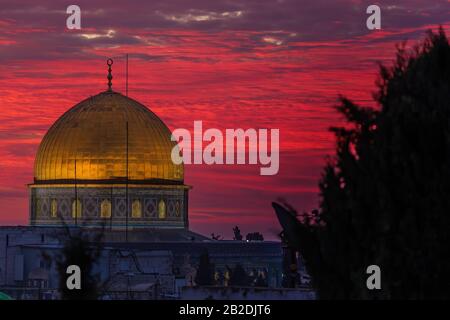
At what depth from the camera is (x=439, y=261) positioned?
31.3 metres

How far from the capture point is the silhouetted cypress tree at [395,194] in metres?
31.5

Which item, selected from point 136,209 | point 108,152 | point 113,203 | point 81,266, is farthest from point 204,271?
point 81,266

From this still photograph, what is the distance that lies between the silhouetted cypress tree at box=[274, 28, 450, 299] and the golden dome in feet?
245

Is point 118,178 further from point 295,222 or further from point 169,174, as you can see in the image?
point 295,222

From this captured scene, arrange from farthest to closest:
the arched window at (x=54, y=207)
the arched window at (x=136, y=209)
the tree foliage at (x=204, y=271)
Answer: the arched window at (x=136, y=209) < the arched window at (x=54, y=207) < the tree foliage at (x=204, y=271)

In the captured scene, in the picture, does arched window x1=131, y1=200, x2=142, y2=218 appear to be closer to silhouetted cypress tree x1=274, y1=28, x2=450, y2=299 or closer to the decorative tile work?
the decorative tile work

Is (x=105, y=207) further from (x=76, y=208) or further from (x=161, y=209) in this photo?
(x=161, y=209)

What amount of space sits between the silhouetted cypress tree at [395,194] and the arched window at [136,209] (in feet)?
246

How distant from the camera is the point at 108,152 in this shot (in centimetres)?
10806

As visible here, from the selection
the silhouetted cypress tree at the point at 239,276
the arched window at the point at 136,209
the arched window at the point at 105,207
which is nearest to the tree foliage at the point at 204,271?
the silhouetted cypress tree at the point at 239,276

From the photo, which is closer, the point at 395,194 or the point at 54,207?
the point at 395,194

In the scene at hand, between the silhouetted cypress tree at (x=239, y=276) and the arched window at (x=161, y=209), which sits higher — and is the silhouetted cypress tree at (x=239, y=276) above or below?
below

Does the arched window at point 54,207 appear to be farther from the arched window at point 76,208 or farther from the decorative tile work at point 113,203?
the arched window at point 76,208

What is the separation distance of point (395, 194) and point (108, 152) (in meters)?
76.8
